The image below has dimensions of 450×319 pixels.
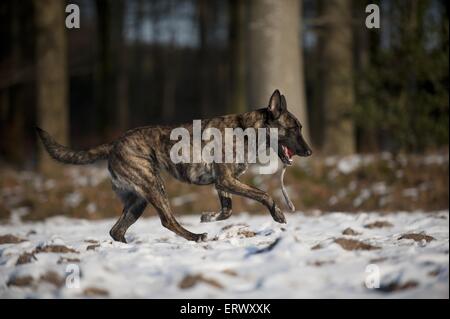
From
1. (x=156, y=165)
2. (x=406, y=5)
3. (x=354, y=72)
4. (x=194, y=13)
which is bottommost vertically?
(x=156, y=165)

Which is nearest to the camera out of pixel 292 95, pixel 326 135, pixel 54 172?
pixel 292 95

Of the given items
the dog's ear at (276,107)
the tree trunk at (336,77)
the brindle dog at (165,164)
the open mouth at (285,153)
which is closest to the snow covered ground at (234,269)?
the brindle dog at (165,164)

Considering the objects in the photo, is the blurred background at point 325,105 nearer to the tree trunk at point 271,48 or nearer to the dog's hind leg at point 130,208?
the tree trunk at point 271,48

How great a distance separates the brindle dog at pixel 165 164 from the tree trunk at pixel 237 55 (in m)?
12.0

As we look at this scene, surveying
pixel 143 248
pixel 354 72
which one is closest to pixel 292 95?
pixel 354 72

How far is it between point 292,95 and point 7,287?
948 cm

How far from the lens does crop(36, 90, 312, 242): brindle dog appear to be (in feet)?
22.4

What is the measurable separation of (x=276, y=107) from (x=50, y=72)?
32.5 feet

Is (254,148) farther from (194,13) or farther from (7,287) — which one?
(194,13)

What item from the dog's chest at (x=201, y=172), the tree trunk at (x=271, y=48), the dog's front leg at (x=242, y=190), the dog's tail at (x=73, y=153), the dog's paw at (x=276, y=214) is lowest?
the dog's paw at (x=276, y=214)

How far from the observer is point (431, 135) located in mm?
12945

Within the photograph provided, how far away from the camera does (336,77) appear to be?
16.1m

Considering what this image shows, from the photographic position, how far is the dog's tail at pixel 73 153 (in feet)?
23.2

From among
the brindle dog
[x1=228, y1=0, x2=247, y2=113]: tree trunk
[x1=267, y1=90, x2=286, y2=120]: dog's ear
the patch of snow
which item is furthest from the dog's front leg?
[x1=228, y1=0, x2=247, y2=113]: tree trunk
